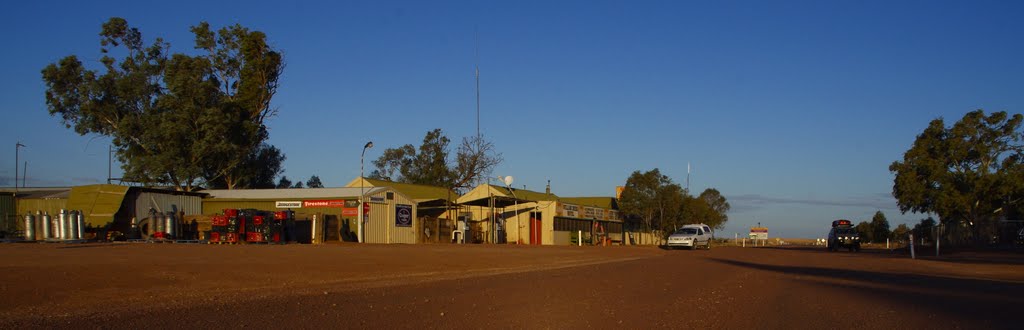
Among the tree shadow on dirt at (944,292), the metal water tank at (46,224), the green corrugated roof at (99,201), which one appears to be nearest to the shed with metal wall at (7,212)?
the green corrugated roof at (99,201)

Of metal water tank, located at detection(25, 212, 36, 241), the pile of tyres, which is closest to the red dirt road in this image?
the pile of tyres

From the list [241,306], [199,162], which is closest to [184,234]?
[199,162]

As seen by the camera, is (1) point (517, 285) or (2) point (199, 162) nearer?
(1) point (517, 285)

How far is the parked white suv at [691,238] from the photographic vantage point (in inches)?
1889

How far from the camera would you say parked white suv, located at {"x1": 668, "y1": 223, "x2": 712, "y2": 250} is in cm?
4797

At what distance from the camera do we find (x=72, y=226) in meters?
32.4

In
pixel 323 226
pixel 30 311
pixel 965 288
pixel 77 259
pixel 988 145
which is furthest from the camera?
pixel 988 145

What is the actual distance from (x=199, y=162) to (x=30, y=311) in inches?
1821

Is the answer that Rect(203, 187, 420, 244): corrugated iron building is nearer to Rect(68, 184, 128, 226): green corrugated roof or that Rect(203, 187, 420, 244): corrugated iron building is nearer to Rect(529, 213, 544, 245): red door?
Rect(68, 184, 128, 226): green corrugated roof

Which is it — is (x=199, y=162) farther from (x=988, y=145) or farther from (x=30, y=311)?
(x=988, y=145)

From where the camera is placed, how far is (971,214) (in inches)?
1935

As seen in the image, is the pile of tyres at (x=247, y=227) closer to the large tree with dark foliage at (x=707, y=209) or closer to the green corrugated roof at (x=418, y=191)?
the green corrugated roof at (x=418, y=191)

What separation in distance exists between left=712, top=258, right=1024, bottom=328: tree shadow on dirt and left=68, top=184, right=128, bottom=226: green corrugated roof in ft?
102

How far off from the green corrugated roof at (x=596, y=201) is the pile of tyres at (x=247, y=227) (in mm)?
41679
